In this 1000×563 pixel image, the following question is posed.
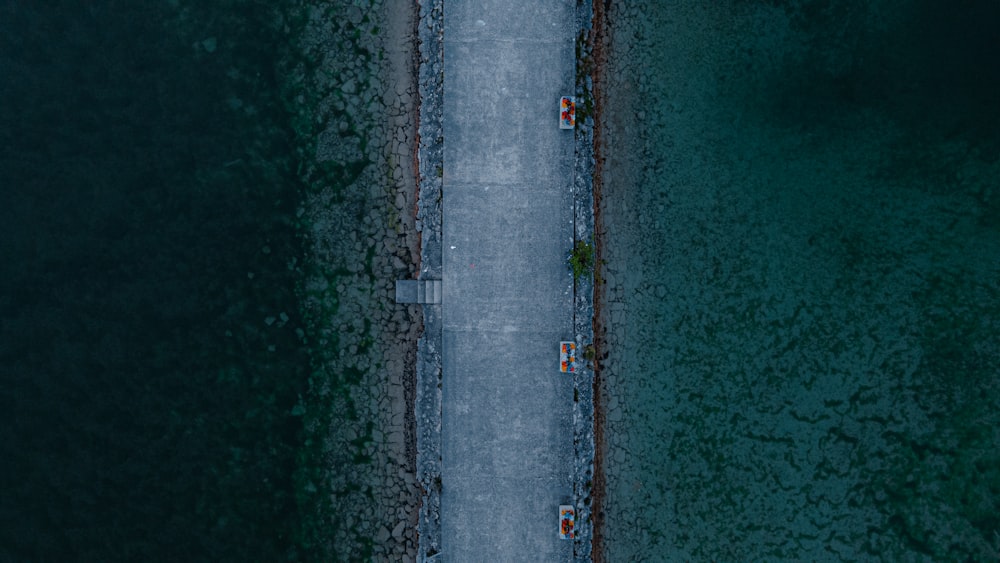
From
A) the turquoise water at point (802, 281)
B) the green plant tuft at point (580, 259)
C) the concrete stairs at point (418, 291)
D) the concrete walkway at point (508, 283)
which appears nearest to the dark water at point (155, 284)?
the concrete stairs at point (418, 291)

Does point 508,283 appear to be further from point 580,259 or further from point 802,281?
point 802,281

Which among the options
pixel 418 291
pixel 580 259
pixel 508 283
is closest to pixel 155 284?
pixel 418 291

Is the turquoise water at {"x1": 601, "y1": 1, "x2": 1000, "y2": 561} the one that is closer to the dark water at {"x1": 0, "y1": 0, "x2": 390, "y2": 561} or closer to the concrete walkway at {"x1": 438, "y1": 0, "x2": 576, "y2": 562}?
the concrete walkway at {"x1": 438, "y1": 0, "x2": 576, "y2": 562}

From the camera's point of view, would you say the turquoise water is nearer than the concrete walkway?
No

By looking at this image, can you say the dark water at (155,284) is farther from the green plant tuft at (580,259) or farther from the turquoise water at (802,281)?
the turquoise water at (802,281)

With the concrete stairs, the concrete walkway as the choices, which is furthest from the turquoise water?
the concrete stairs

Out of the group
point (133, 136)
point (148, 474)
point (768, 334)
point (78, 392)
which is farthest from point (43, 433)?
point (768, 334)
